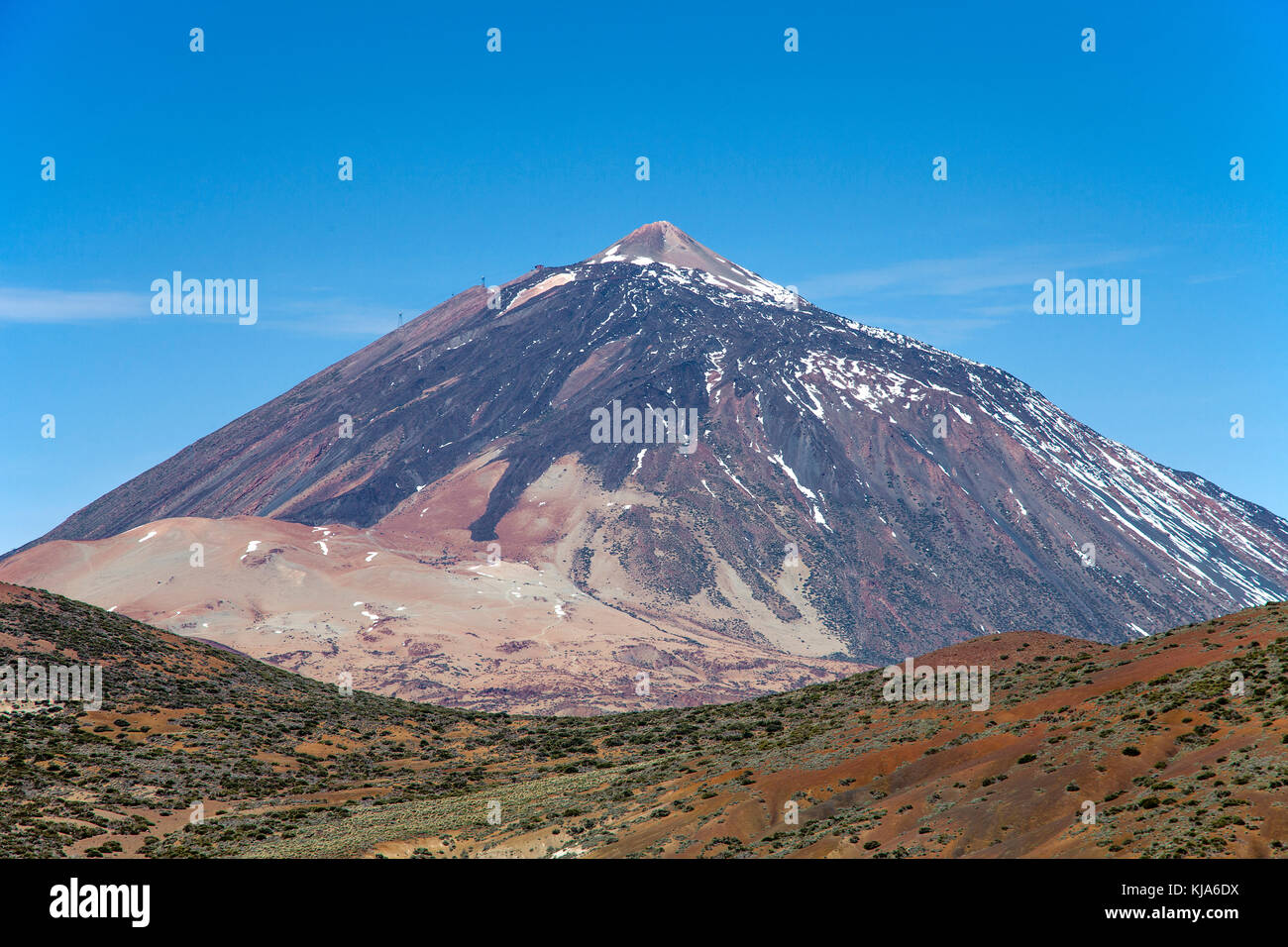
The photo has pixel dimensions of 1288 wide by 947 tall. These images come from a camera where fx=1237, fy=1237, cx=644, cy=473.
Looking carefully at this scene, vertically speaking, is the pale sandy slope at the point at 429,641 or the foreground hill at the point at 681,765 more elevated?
the pale sandy slope at the point at 429,641

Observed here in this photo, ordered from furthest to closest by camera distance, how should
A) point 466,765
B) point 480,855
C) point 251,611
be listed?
1. point 251,611
2. point 466,765
3. point 480,855

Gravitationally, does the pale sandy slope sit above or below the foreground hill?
above

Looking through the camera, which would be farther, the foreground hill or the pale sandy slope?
the pale sandy slope

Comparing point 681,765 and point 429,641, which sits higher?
point 429,641

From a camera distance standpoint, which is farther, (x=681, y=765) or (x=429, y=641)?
(x=429, y=641)

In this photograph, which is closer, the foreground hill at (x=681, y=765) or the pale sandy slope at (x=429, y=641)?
the foreground hill at (x=681, y=765)
